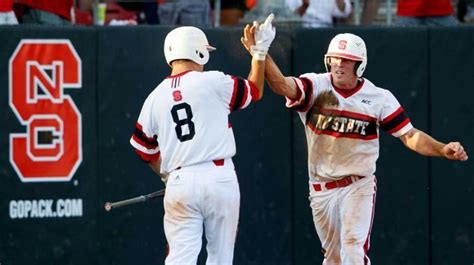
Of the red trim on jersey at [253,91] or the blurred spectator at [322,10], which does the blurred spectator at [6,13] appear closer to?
the blurred spectator at [322,10]

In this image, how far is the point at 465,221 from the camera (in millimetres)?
11359

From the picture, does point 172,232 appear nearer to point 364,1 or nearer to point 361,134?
point 361,134

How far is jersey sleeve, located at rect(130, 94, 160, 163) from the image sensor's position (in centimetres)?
846

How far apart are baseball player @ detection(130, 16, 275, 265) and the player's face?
1.17m

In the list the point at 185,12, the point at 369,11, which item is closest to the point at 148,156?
the point at 185,12

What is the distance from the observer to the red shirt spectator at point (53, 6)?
1138 cm

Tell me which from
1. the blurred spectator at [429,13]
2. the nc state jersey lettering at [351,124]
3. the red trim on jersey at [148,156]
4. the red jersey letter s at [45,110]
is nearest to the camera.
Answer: the red trim on jersey at [148,156]

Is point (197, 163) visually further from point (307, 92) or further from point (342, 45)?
point (342, 45)

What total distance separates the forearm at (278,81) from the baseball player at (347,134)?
79 mm

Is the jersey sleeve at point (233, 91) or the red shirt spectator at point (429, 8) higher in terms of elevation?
the red shirt spectator at point (429, 8)

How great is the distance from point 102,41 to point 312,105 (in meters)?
2.42

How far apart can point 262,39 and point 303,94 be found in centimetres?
87

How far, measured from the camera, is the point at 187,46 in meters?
8.38

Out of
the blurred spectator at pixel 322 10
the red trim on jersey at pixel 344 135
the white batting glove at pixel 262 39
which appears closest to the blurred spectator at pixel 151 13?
the blurred spectator at pixel 322 10
